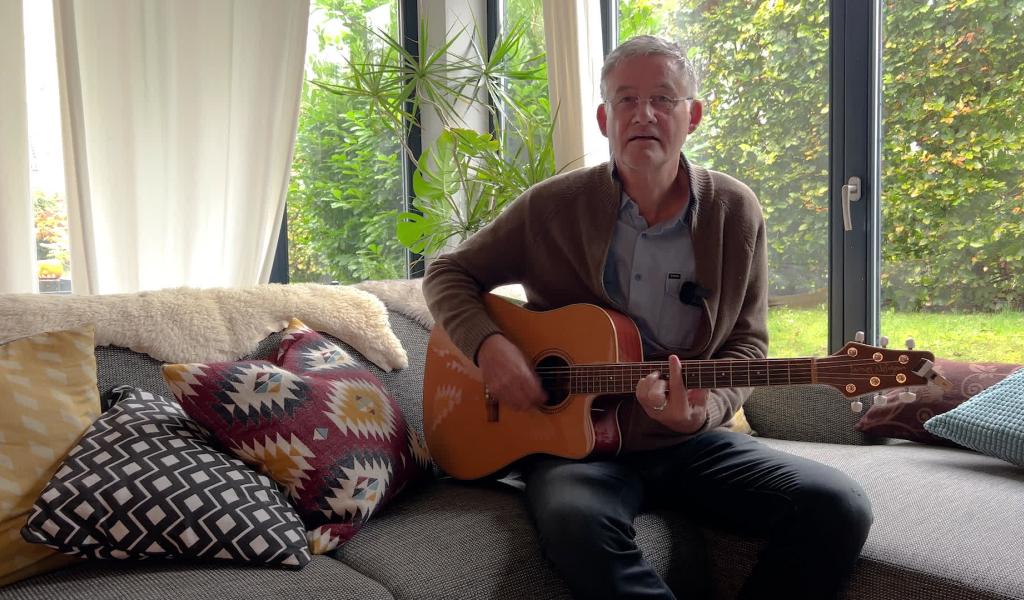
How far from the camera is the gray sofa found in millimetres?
1410

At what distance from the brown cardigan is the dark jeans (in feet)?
0.28

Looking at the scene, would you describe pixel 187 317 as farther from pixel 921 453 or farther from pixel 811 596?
pixel 921 453

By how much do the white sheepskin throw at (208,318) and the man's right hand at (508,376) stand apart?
40cm

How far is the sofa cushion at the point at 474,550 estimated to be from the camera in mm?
1500

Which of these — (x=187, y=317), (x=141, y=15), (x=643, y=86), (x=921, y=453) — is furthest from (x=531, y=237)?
(x=141, y=15)

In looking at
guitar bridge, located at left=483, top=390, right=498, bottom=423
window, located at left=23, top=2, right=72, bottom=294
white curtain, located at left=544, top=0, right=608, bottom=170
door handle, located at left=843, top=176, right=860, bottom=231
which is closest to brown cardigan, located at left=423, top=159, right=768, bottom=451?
guitar bridge, located at left=483, top=390, right=498, bottom=423

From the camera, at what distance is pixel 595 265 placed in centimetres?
188

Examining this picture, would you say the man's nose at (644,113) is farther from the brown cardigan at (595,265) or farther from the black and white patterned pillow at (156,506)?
the black and white patterned pillow at (156,506)

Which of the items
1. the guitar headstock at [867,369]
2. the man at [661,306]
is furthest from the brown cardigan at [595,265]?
the guitar headstock at [867,369]

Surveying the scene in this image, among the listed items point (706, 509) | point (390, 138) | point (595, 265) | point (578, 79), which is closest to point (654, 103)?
point (595, 265)

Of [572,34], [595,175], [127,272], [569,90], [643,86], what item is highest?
[572,34]

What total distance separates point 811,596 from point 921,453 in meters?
0.79

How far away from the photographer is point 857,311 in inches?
107

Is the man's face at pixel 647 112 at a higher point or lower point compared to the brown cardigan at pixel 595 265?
higher
